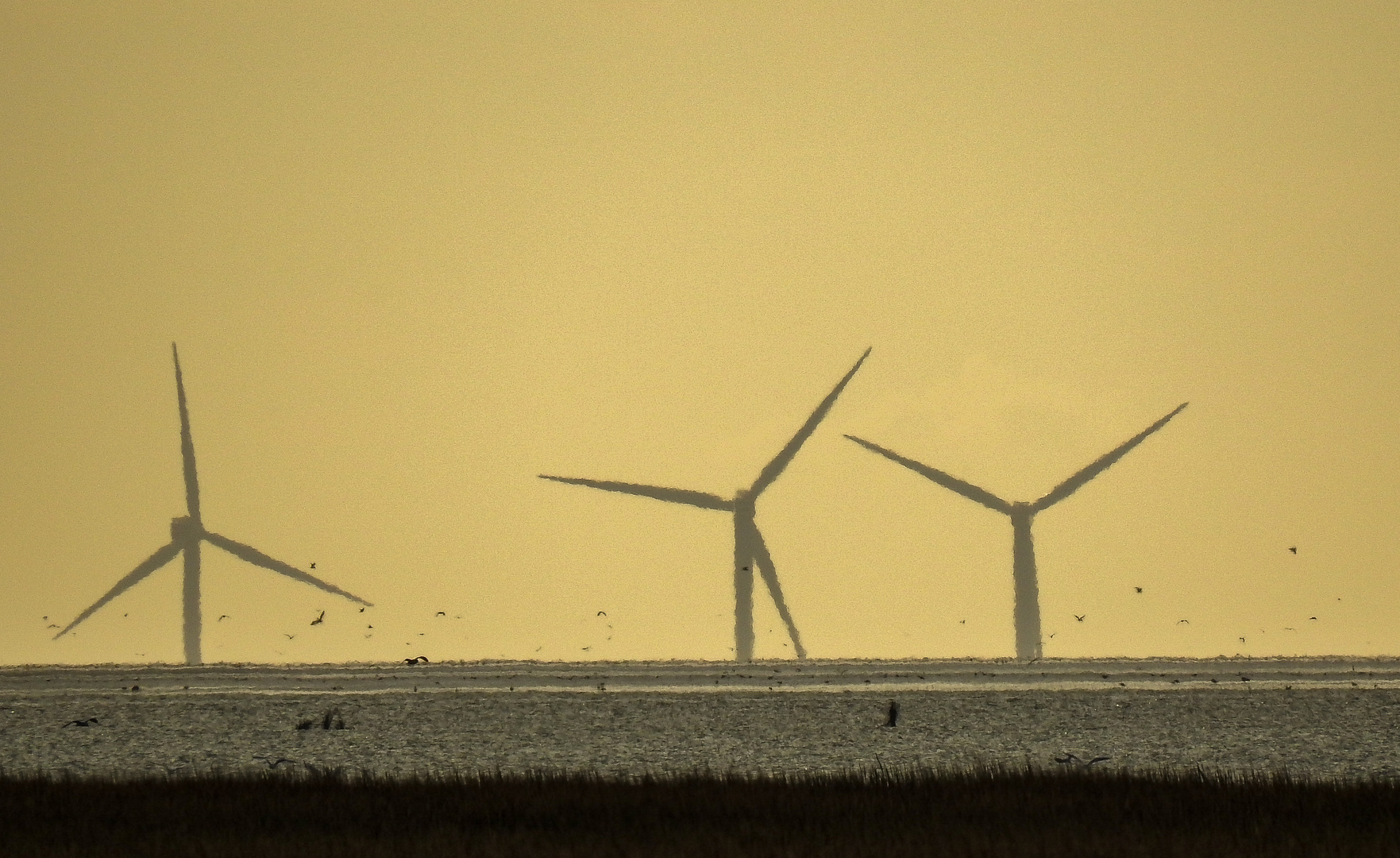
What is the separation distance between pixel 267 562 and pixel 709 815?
43.5 m

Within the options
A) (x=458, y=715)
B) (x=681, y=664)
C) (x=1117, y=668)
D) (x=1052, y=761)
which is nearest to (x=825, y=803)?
(x=1052, y=761)

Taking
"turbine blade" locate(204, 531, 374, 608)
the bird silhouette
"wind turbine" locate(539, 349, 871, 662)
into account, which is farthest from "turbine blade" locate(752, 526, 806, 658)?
the bird silhouette

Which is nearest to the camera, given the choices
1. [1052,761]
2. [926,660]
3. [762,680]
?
[1052,761]

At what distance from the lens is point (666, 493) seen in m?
62.7

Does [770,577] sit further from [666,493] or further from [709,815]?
[709,815]

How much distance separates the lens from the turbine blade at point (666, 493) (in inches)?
2441

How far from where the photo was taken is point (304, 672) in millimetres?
47625

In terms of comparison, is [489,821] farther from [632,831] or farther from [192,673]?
[192,673]

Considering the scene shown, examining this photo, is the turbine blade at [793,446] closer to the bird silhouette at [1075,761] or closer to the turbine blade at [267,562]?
the turbine blade at [267,562]

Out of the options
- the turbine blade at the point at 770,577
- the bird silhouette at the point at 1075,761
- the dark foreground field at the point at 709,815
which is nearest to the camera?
the dark foreground field at the point at 709,815

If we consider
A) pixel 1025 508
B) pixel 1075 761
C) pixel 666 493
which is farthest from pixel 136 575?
pixel 1075 761

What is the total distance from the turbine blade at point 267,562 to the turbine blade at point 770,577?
13.4 metres

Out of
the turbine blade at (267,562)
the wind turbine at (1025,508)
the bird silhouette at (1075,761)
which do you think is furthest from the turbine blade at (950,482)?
the bird silhouette at (1075,761)

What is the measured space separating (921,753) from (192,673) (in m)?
26.0
